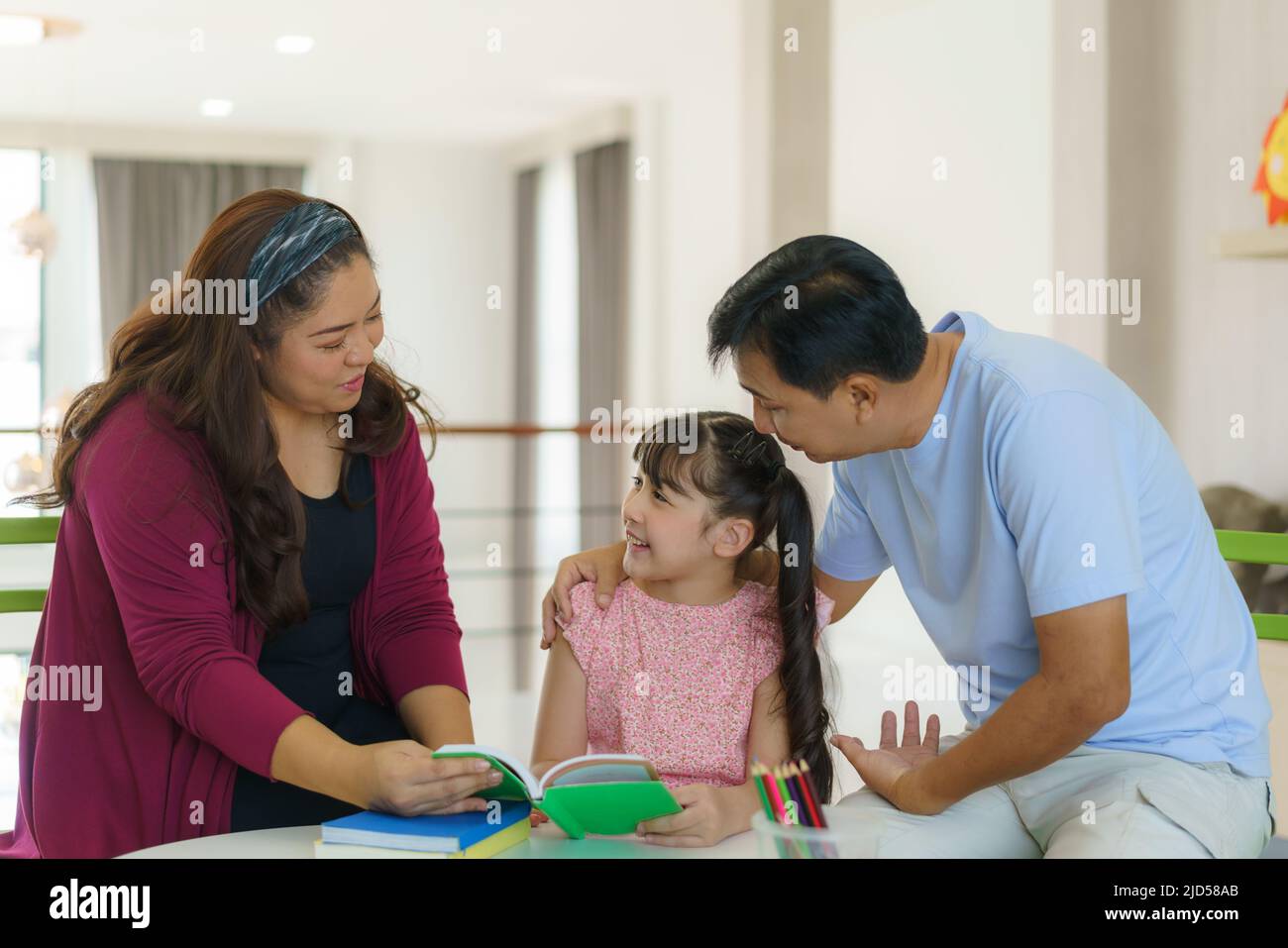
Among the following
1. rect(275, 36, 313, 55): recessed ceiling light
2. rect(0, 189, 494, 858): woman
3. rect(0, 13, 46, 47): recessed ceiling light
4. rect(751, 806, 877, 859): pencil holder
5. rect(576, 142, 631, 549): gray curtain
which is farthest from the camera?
rect(576, 142, 631, 549): gray curtain

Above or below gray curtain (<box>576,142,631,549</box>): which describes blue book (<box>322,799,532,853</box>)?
below

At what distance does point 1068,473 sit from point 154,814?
0.99 meters

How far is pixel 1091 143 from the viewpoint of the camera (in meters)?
3.13

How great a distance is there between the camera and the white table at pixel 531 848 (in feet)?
3.56

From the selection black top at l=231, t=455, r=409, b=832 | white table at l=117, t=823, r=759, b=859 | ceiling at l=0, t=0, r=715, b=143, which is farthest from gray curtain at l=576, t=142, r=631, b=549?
white table at l=117, t=823, r=759, b=859

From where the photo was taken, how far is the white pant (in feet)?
3.74

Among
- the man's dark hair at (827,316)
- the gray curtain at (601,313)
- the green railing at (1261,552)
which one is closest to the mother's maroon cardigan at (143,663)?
the man's dark hair at (827,316)

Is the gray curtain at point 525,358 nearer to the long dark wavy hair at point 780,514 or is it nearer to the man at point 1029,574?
the long dark wavy hair at point 780,514

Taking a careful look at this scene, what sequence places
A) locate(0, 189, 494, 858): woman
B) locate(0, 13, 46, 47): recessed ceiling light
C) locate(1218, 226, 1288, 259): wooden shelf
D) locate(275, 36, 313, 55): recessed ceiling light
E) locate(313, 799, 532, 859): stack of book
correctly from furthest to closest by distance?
1. locate(275, 36, 313, 55): recessed ceiling light
2. locate(0, 13, 46, 47): recessed ceiling light
3. locate(1218, 226, 1288, 259): wooden shelf
4. locate(0, 189, 494, 858): woman
5. locate(313, 799, 532, 859): stack of book

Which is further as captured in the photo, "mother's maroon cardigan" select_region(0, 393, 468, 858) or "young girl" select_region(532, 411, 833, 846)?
"young girl" select_region(532, 411, 833, 846)

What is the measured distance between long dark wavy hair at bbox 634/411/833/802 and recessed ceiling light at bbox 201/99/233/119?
584 centimetres

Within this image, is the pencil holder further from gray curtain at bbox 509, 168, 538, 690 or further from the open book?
gray curtain at bbox 509, 168, 538, 690

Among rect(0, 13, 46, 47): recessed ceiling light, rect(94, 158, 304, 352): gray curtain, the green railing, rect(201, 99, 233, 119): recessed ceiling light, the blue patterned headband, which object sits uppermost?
rect(201, 99, 233, 119): recessed ceiling light

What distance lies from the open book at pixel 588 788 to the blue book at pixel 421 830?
31 millimetres
